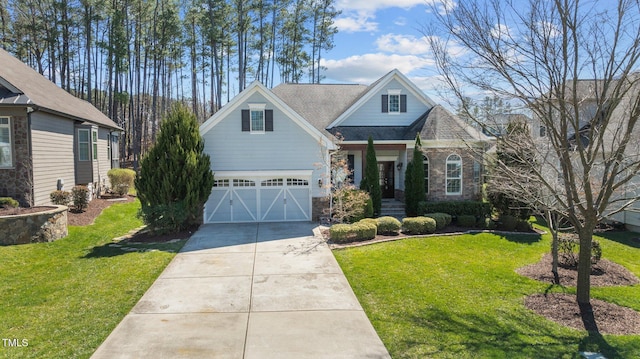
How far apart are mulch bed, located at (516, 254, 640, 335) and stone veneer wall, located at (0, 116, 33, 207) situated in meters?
16.0

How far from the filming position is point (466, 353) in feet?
20.0

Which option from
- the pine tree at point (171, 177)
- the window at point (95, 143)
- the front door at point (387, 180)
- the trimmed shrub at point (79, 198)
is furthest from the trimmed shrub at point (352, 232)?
the window at point (95, 143)

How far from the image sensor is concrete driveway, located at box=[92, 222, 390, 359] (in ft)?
20.0

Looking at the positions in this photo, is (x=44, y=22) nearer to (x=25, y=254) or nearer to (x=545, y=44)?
(x=25, y=254)

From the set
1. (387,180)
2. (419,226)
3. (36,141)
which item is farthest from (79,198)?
(387,180)

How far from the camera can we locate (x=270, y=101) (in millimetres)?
16672

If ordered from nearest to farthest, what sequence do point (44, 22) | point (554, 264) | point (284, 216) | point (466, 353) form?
point (466, 353) → point (554, 264) → point (284, 216) → point (44, 22)

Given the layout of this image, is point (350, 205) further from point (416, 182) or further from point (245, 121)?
point (245, 121)

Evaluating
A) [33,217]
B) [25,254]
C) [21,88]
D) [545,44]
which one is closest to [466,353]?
[545,44]

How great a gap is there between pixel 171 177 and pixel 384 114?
1097 cm

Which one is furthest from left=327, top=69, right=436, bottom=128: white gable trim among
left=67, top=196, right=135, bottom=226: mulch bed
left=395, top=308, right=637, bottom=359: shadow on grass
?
left=395, top=308, right=637, bottom=359: shadow on grass

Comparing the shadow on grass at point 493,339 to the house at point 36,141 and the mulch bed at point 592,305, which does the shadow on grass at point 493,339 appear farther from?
the house at point 36,141

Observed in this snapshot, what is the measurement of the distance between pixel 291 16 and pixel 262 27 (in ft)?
10.2

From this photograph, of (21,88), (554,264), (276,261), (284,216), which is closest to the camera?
(554,264)
